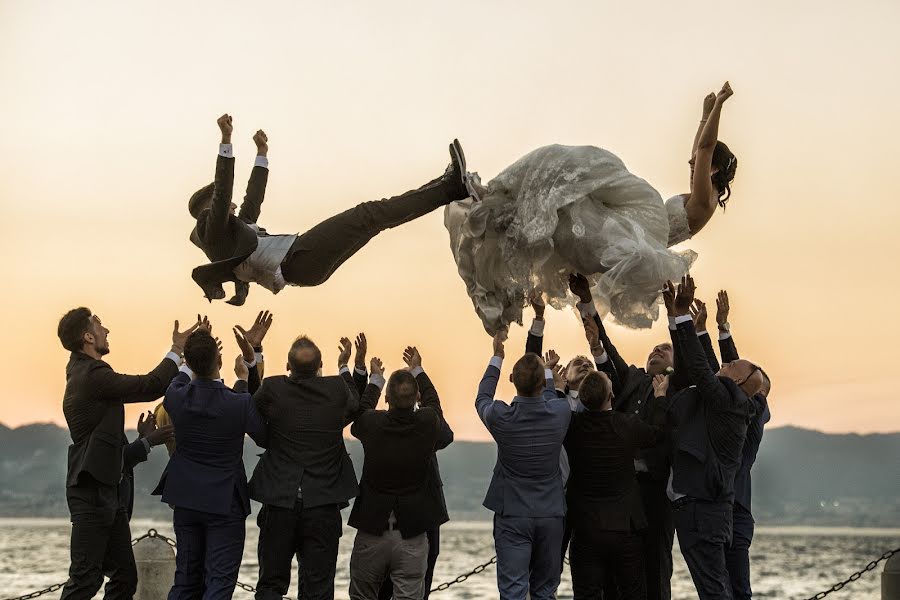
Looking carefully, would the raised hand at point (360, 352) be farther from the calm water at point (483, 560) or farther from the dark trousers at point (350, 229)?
the calm water at point (483, 560)

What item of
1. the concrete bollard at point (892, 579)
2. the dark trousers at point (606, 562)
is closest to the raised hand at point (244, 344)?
the dark trousers at point (606, 562)

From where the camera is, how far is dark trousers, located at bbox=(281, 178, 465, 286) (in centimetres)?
609

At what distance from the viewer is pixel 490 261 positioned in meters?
6.18

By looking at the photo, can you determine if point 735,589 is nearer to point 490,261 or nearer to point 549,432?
point 549,432

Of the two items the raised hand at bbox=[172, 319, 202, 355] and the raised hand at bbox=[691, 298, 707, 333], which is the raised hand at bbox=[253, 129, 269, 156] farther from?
the raised hand at bbox=[691, 298, 707, 333]

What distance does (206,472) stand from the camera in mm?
5906

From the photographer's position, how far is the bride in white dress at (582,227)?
5875 millimetres

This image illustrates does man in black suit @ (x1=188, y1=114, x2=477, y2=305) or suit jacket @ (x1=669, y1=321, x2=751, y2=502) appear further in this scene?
man in black suit @ (x1=188, y1=114, x2=477, y2=305)

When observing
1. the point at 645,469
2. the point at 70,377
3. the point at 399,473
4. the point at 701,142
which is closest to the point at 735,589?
the point at 645,469

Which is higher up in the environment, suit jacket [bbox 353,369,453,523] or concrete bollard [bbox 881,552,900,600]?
suit jacket [bbox 353,369,453,523]

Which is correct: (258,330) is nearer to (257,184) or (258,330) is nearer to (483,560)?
(257,184)

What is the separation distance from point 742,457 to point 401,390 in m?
2.16

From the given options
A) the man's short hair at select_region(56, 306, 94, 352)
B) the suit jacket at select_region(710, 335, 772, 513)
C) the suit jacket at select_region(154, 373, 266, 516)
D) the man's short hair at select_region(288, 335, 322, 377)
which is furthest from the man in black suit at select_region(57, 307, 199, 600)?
the suit jacket at select_region(710, 335, 772, 513)

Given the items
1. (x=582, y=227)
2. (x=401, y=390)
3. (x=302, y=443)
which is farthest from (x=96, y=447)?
(x=582, y=227)
